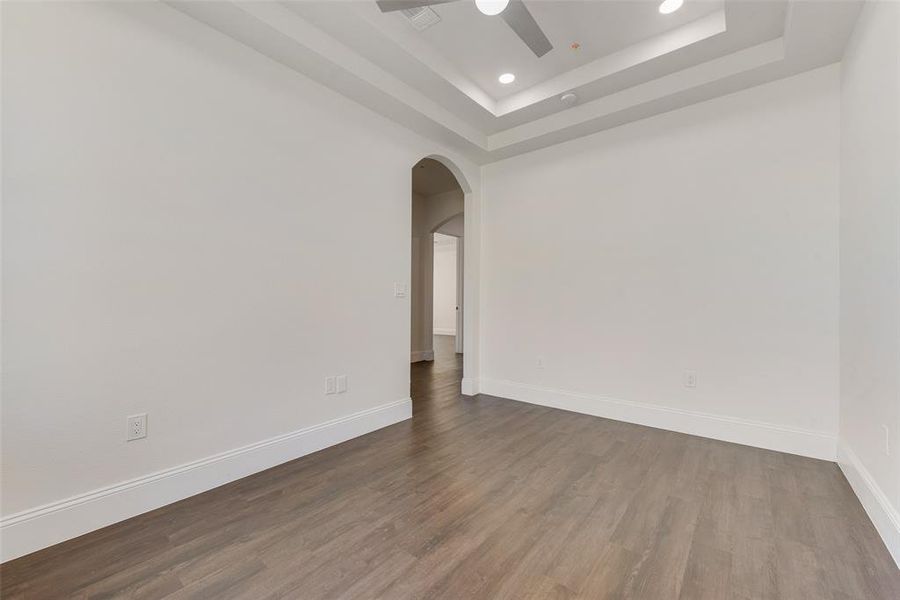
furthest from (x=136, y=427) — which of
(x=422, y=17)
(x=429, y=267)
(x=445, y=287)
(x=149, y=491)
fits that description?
(x=445, y=287)

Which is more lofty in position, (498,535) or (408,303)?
(408,303)

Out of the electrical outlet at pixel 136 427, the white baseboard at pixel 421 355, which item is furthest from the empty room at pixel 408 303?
the white baseboard at pixel 421 355

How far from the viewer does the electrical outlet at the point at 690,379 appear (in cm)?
292

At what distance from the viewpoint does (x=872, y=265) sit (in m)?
1.83

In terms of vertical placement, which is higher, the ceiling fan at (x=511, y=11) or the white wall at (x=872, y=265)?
the ceiling fan at (x=511, y=11)

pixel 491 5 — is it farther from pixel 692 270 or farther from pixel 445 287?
pixel 445 287

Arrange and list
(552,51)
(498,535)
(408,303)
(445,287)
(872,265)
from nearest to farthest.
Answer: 1. (498,535)
2. (872,265)
3. (552,51)
4. (408,303)
5. (445,287)

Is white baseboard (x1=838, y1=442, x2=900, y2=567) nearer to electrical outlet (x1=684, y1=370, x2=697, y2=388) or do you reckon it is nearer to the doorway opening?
electrical outlet (x1=684, y1=370, x2=697, y2=388)

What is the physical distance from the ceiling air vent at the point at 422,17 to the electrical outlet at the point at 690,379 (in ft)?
10.5

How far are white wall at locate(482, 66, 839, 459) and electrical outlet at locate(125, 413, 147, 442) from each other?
308 cm

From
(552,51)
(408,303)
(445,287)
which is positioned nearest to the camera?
(552,51)

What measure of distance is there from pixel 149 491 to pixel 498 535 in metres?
1.77

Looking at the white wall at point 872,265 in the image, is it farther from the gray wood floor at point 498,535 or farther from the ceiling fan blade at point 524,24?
the ceiling fan blade at point 524,24

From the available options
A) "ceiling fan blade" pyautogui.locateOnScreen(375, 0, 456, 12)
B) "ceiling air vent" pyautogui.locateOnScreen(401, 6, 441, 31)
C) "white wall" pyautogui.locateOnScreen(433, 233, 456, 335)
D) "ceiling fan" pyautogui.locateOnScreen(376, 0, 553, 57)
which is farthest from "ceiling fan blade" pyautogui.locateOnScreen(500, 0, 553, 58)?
"white wall" pyautogui.locateOnScreen(433, 233, 456, 335)
